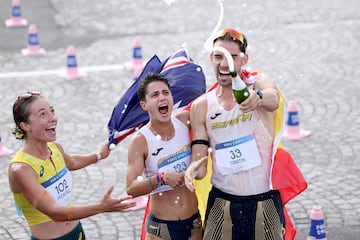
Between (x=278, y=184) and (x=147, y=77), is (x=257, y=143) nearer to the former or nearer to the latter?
(x=278, y=184)

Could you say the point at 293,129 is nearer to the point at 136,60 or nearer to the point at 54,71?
the point at 136,60

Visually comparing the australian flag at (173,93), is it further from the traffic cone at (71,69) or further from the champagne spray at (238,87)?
A: the traffic cone at (71,69)

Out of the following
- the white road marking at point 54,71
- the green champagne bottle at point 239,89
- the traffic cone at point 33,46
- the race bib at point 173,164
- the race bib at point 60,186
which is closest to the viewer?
the green champagne bottle at point 239,89

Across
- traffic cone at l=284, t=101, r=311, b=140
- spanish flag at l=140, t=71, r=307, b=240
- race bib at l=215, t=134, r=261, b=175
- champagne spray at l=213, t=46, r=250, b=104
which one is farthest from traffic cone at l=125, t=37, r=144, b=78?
champagne spray at l=213, t=46, r=250, b=104

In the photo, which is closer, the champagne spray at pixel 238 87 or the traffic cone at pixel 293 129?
the champagne spray at pixel 238 87

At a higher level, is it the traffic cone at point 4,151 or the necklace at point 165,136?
the necklace at point 165,136

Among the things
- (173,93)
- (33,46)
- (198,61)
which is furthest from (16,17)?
(173,93)

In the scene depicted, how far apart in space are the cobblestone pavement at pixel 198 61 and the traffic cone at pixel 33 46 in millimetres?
179

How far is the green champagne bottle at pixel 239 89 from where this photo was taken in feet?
21.5

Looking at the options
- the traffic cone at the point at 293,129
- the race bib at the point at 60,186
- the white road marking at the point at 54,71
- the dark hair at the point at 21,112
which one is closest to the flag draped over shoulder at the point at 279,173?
the race bib at the point at 60,186

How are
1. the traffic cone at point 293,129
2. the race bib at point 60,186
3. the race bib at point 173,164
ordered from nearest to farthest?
the race bib at point 60,186, the race bib at point 173,164, the traffic cone at point 293,129

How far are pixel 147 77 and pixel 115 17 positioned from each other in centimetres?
896

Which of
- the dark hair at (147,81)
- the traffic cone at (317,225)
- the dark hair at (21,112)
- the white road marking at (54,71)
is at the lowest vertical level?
the traffic cone at (317,225)

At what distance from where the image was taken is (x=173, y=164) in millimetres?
7191
